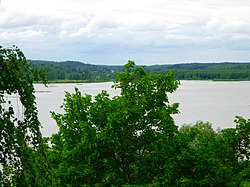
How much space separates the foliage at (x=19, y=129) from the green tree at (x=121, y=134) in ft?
19.6

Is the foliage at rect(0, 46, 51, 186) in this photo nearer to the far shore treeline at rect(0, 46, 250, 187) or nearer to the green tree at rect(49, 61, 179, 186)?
the far shore treeline at rect(0, 46, 250, 187)

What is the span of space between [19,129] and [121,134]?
21.9 feet

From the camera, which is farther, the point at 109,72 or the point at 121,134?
the point at 109,72

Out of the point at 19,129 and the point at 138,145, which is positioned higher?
the point at 19,129

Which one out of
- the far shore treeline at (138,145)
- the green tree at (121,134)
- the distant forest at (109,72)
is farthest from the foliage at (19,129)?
the distant forest at (109,72)

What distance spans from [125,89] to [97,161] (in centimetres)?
190

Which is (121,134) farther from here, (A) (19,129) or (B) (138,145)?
(A) (19,129)

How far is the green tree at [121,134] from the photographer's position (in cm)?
1008

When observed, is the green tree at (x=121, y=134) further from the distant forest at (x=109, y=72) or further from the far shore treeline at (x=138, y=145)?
the distant forest at (x=109, y=72)

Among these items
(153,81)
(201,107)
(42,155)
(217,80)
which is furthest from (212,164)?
(217,80)

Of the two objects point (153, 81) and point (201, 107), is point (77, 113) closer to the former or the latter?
point (153, 81)

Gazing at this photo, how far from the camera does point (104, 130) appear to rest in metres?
10.3

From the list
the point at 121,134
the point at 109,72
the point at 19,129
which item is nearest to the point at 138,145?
the point at 121,134

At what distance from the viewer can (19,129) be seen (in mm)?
3795
